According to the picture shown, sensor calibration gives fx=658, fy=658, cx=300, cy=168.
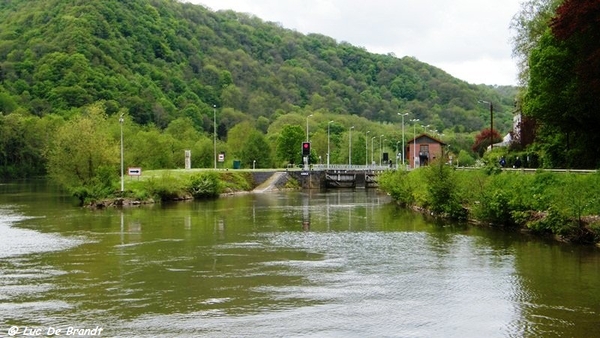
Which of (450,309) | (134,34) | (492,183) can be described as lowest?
(450,309)

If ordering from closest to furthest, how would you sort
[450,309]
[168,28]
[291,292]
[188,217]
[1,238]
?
1. [450,309]
2. [291,292]
3. [1,238]
4. [188,217]
5. [168,28]

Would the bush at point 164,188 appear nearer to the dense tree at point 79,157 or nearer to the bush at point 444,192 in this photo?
the dense tree at point 79,157

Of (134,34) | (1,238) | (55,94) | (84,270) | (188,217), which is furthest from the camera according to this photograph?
(134,34)

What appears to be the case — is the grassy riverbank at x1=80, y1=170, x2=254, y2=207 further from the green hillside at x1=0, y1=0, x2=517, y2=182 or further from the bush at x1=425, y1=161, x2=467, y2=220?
the bush at x1=425, y1=161, x2=467, y2=220

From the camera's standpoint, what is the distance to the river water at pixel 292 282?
1781cm

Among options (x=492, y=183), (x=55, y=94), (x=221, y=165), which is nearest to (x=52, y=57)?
(x=55, y=94)

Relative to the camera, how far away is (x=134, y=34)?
566 feet

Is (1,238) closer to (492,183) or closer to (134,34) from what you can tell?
(492,183)

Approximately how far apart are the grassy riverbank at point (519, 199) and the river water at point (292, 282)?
1.32m

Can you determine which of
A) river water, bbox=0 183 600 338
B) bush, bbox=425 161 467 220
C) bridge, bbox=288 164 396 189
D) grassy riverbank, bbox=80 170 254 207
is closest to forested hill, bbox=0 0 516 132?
bridge, bbox=288 164 396 189

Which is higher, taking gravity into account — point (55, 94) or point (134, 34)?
point (134, 34)

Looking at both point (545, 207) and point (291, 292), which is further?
point (545, 207)

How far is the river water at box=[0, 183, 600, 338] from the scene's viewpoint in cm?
1781

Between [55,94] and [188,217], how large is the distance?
10554 cm
